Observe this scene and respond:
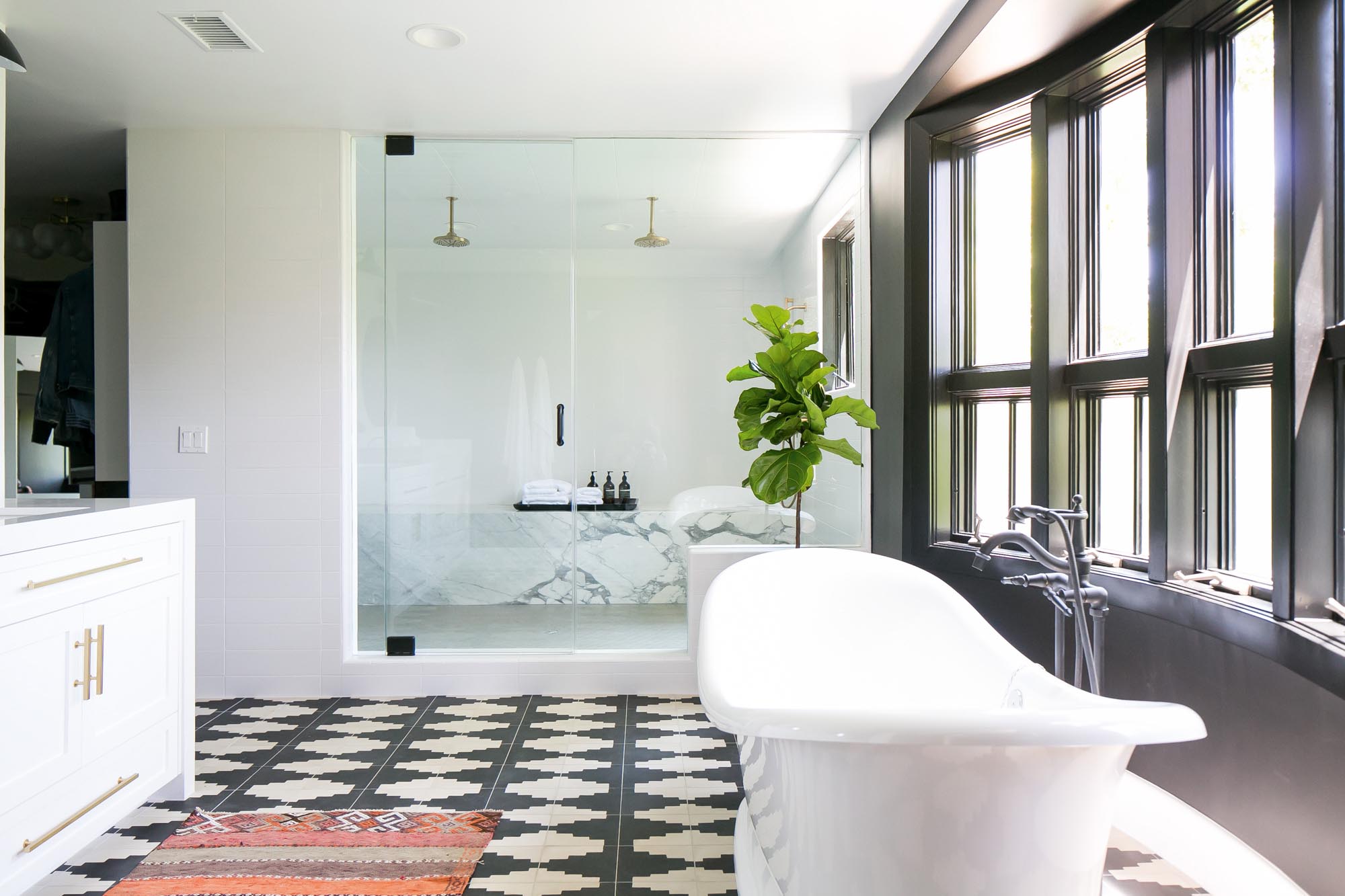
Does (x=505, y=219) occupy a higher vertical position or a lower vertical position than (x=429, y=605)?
higher

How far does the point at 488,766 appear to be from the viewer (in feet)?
9.07

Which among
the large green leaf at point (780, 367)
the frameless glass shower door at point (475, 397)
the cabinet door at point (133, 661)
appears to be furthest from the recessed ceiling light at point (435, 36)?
the cabinet door at point (133, 661)

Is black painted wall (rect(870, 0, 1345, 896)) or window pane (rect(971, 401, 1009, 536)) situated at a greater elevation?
window pane (rect(971, 401, 1009, 536))

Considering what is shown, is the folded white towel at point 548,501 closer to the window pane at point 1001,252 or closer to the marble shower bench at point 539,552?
the marble shower bench at point 539,552

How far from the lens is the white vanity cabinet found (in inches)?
71.1

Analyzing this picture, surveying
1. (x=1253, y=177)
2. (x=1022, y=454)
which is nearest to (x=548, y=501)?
(x=1022, y=454)

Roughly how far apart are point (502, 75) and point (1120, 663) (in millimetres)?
2853

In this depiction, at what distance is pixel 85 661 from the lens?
2.02m

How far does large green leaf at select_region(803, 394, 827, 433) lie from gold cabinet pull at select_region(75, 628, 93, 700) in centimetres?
232

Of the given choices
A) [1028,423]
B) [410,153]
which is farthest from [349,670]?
[1028,423]

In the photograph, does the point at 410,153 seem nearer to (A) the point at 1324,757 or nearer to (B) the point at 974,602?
(B) the point at 974,602

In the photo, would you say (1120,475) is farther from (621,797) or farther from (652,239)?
(652,239)

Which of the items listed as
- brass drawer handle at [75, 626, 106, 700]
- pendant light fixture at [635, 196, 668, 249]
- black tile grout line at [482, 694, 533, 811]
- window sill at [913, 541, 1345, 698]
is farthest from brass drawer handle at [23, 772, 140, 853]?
window sill at [913, 541, 1345, 698]

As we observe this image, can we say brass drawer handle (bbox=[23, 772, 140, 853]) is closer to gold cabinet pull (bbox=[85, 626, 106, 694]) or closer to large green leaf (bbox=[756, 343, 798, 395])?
gold cabinet pull (bbox=[85, 626, 106, 694])
